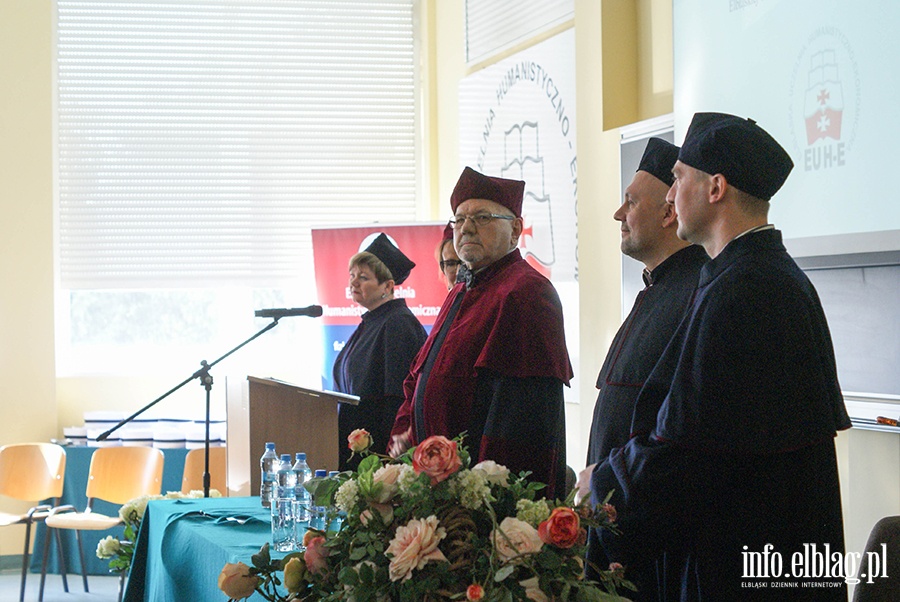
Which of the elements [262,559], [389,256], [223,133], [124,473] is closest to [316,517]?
[262,559]

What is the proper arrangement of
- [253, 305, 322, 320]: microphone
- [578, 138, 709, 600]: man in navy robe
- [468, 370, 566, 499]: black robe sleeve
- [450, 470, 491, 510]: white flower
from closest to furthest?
[450, 470, 491, 510]: white flower < [578, 138, 709, 600]: man in navy robe < [468, 370, 566, 499]: black robe sleeve < [253, 305, 322, 320]: microphone

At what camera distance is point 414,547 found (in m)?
1.46

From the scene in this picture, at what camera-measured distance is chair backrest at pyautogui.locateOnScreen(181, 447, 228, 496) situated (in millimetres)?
5418

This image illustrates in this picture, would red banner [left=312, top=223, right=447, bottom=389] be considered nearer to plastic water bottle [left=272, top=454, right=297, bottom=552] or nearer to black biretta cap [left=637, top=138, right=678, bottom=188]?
plastic water bottle [left=272, top=454, right=297, bottom=552]

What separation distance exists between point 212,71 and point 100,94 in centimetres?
75

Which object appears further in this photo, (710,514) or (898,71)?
(898,71)

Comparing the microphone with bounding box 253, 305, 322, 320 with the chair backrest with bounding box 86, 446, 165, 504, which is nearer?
the microphone with bounding box 253, 305, 322, 320

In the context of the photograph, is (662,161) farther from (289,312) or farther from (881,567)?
(289,312)

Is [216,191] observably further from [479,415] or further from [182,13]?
[479,415]

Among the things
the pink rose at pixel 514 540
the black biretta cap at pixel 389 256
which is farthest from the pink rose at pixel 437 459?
the black biretta cap at pixel 389 256

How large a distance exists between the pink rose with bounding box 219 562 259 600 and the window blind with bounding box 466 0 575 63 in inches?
158

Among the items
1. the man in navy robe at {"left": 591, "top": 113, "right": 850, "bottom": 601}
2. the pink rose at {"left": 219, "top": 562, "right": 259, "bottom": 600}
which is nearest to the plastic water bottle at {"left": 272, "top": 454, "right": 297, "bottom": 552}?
the pink rose at {"left": 219, "top": 562, "right": 259, "bottom": 600}

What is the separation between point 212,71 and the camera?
6980 mm

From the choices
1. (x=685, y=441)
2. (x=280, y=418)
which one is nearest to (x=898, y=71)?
(x=685, y=441)
